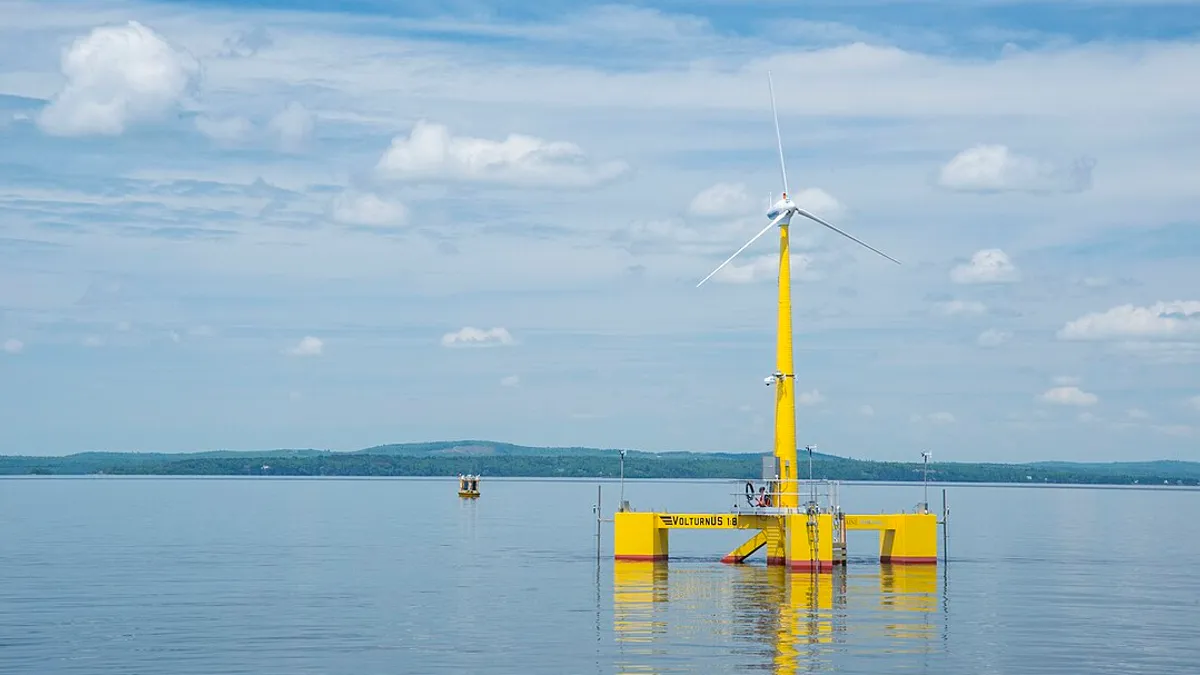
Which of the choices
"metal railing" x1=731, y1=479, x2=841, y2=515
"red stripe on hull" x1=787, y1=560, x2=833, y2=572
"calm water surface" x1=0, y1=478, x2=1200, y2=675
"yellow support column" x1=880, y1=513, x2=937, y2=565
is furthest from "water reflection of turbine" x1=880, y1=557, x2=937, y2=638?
"metal railing" x1=731, y1=479, x2=841, y2=515

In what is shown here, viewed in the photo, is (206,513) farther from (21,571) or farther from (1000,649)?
(1000,649)

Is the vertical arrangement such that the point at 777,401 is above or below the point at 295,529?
above

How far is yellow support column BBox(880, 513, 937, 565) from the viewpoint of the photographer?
77463 mm

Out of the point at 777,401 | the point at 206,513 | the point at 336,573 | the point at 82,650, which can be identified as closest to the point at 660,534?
the point at 777,401

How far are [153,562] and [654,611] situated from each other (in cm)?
3854

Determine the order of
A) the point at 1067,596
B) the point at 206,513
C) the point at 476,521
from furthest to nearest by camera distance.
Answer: the point at 206,513
the point at 476,521
the point at 1067,596

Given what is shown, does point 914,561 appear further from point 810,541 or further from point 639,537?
point 639,537

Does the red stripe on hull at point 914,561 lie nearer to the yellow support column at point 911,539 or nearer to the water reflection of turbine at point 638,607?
the yellow support column at point 911,539

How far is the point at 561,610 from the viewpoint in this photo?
2375 inches

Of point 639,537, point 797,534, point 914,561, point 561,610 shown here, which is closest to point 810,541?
point 797,534

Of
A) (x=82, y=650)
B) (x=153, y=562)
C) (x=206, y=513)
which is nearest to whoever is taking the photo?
(x=82, y=650)

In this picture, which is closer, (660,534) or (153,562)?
(660,534)

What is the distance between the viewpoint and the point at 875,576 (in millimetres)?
73875

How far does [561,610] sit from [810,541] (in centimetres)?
1705
